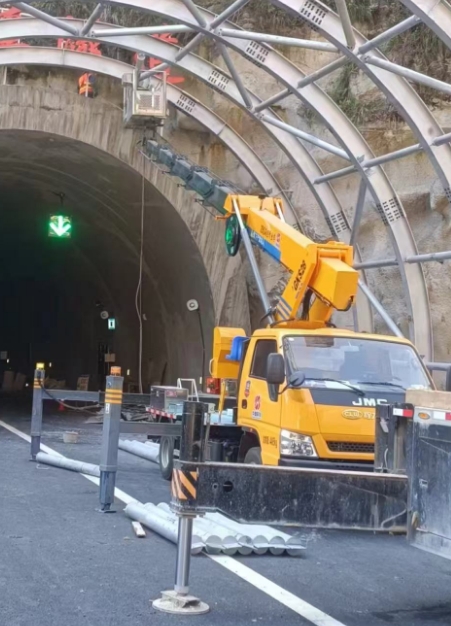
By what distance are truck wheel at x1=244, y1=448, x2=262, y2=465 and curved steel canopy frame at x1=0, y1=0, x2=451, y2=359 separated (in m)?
5.93

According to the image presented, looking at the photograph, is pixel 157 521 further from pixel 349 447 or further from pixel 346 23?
pixel 346 23

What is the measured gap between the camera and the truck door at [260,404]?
9477 millimetres

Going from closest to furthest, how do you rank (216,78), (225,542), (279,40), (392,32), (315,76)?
(225,542) < (392,32) < (279,40) < (315,76) < (216,78)

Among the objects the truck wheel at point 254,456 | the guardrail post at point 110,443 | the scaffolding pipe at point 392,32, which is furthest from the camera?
the scaffolding pipe at point 392,32

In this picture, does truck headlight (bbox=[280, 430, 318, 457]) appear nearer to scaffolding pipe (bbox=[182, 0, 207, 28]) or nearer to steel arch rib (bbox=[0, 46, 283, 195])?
scaffolding pipe (bbox=[182, 0, 207, 28])

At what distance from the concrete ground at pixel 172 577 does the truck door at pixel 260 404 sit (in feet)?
3.55

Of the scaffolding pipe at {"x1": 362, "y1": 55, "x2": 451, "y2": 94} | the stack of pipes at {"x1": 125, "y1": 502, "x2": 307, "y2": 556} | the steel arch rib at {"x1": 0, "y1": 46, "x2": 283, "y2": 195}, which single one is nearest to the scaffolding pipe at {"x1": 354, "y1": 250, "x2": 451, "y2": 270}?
the scaffolding pipe at {"x1": 362, "y1": 55, "x2": 451, "y2": 94}

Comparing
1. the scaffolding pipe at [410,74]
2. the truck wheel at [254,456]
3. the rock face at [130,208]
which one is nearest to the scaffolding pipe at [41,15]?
the rock face at [130,208]

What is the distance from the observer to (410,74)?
12.6 meters

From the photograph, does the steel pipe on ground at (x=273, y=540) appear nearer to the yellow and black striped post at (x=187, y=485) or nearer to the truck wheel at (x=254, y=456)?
the truck wheel at (x=254, y=456)

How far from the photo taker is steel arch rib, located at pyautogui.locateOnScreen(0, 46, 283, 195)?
18.0 metres

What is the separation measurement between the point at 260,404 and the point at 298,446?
40.7 inches

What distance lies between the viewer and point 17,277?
38.6 meters

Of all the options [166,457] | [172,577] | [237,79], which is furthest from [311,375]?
[237,79]
